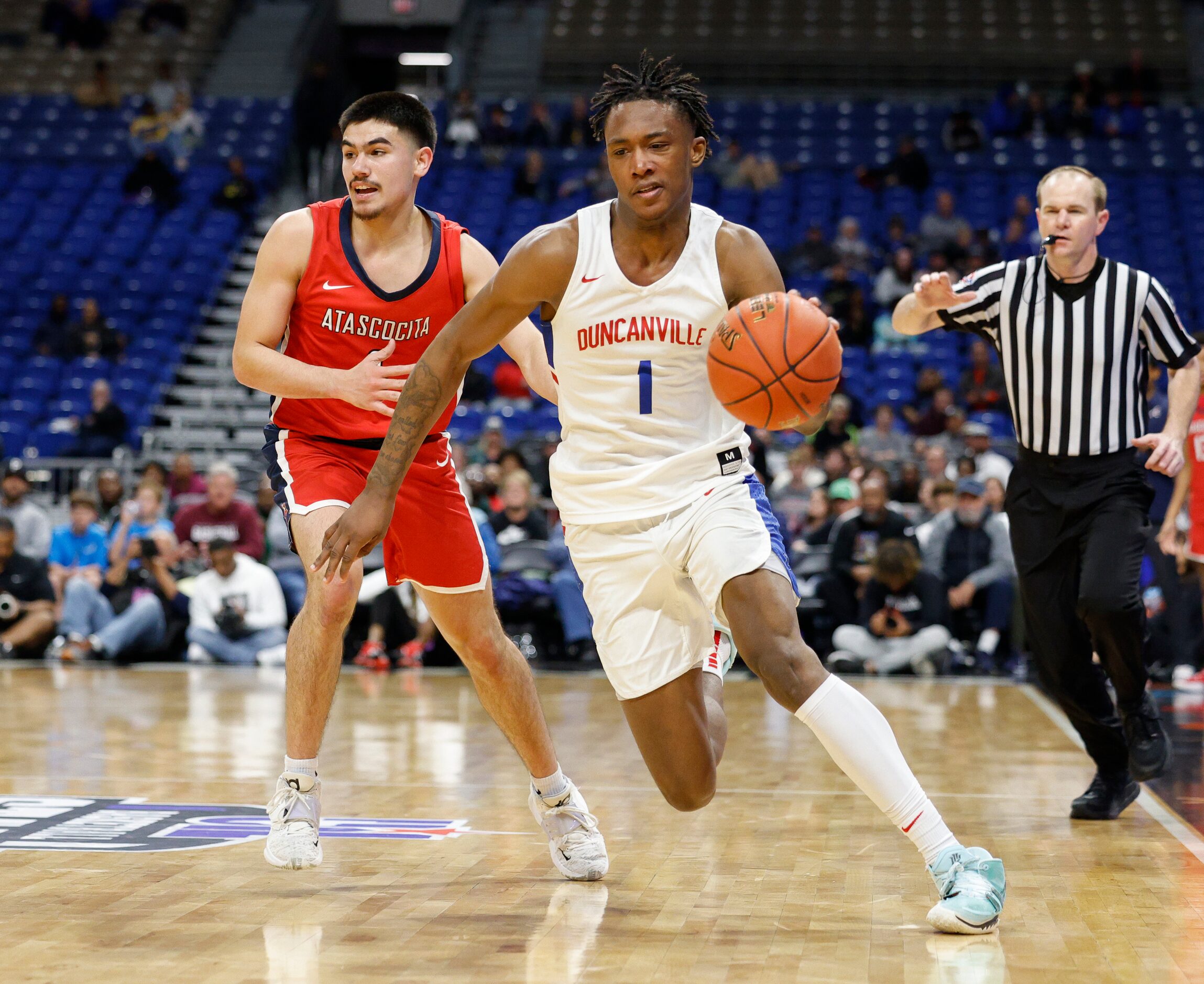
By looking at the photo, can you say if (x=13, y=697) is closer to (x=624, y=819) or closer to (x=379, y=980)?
(x=624, y=819)

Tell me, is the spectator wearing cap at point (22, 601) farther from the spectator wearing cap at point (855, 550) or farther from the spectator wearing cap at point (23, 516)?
the spectator wearing cap at point (855, 550)

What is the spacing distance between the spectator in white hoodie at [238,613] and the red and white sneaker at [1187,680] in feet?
20.0

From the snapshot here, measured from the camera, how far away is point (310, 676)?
4.11 metres

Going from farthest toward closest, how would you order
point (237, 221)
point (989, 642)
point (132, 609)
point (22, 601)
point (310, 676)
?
point (237, 221) → point (22, 601) → point (132, 609) → point (989, 642) → point (310, 676)

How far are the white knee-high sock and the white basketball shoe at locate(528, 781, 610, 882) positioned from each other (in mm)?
995

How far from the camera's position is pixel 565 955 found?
3.24 metres

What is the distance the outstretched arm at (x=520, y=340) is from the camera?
426cm

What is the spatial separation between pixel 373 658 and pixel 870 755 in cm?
765

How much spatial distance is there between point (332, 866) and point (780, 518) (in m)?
7.65

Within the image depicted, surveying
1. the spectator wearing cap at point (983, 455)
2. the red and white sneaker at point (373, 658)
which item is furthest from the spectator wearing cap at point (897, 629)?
the red and white sneaker at point (373, 658)

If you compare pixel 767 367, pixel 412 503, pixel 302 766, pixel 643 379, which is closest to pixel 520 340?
pixel 412 503

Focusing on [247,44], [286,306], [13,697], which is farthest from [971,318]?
[247,44]

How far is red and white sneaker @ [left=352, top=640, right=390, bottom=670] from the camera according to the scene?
1056cm

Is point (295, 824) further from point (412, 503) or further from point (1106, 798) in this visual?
point (1106, 798)
